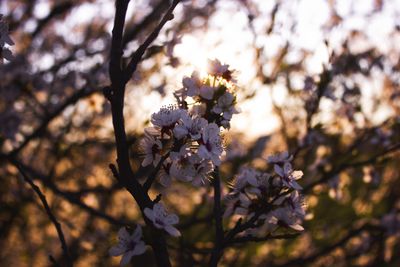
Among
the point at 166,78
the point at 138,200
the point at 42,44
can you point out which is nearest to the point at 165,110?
the point at 138,200

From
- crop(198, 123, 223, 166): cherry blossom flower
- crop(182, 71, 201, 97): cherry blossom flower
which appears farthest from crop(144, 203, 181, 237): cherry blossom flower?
crop(182, 71, 201, 97): cherry blossom flower

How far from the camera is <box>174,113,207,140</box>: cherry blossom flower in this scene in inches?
70.9

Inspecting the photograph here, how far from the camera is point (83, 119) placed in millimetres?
7465

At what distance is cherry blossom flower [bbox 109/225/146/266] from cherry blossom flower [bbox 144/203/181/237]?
0.08m

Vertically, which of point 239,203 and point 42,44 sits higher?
point 42,44

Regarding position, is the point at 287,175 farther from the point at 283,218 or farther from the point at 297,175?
the point at 283,218

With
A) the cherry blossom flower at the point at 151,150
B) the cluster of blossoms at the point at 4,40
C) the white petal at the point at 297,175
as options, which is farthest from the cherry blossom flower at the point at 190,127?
the cluster of blossoms at the point at 4,40

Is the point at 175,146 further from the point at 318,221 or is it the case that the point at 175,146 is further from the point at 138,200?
the point at 318,221

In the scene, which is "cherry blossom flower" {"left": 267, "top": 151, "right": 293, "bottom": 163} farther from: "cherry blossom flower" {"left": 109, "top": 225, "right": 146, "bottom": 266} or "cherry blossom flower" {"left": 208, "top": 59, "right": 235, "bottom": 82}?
"cherry blossom flower" {"left": 109, "top": 225, "right": 146, "bottom": 266}

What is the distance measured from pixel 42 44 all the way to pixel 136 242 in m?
6.53

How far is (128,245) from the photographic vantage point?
1830 mm

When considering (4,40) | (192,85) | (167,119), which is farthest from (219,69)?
(4,40)

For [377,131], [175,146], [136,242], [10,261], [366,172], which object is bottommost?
[136,242]

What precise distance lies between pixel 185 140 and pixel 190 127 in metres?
0.06
